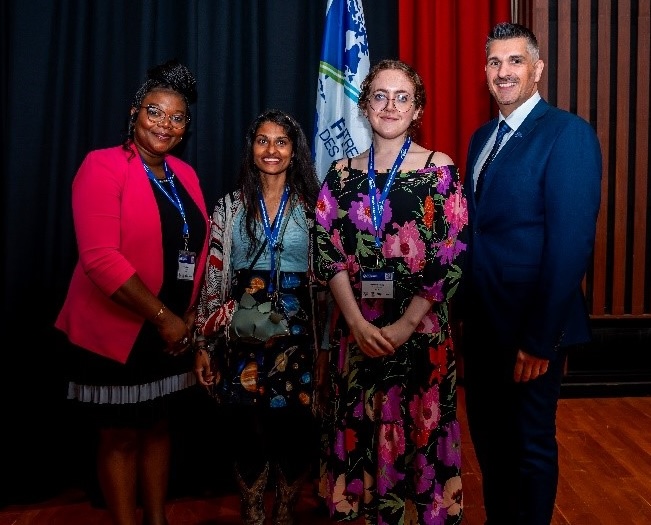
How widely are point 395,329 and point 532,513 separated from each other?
73cm

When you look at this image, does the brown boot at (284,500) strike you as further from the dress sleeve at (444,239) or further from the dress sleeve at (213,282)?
the dress sleeve at (444,239)

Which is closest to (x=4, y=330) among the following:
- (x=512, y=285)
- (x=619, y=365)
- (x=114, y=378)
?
(x=114, y=378)

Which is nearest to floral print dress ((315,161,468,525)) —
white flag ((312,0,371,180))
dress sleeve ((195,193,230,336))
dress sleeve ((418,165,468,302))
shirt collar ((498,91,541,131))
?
dress sleeve ((418,165,468,302))

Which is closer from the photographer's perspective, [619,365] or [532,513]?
[532,513]

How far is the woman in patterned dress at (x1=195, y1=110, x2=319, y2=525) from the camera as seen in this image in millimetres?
1952

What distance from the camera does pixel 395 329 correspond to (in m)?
1.68

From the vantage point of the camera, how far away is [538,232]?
1.73 meters

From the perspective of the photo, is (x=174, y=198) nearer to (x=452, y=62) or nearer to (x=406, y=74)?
(x=406, y=74)

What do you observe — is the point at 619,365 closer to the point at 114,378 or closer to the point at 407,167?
the point at 407,167

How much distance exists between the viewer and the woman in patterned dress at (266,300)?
195cm

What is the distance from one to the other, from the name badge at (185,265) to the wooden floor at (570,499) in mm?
1041

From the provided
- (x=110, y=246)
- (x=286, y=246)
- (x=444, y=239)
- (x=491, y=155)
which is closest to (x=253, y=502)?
(x=286, y=246)

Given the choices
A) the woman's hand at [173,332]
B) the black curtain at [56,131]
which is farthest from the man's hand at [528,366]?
the black curtain at [56,131]

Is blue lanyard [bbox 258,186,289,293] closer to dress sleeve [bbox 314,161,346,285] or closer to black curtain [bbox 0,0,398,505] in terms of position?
dress sleeve [bbox 314,161,346,285]
